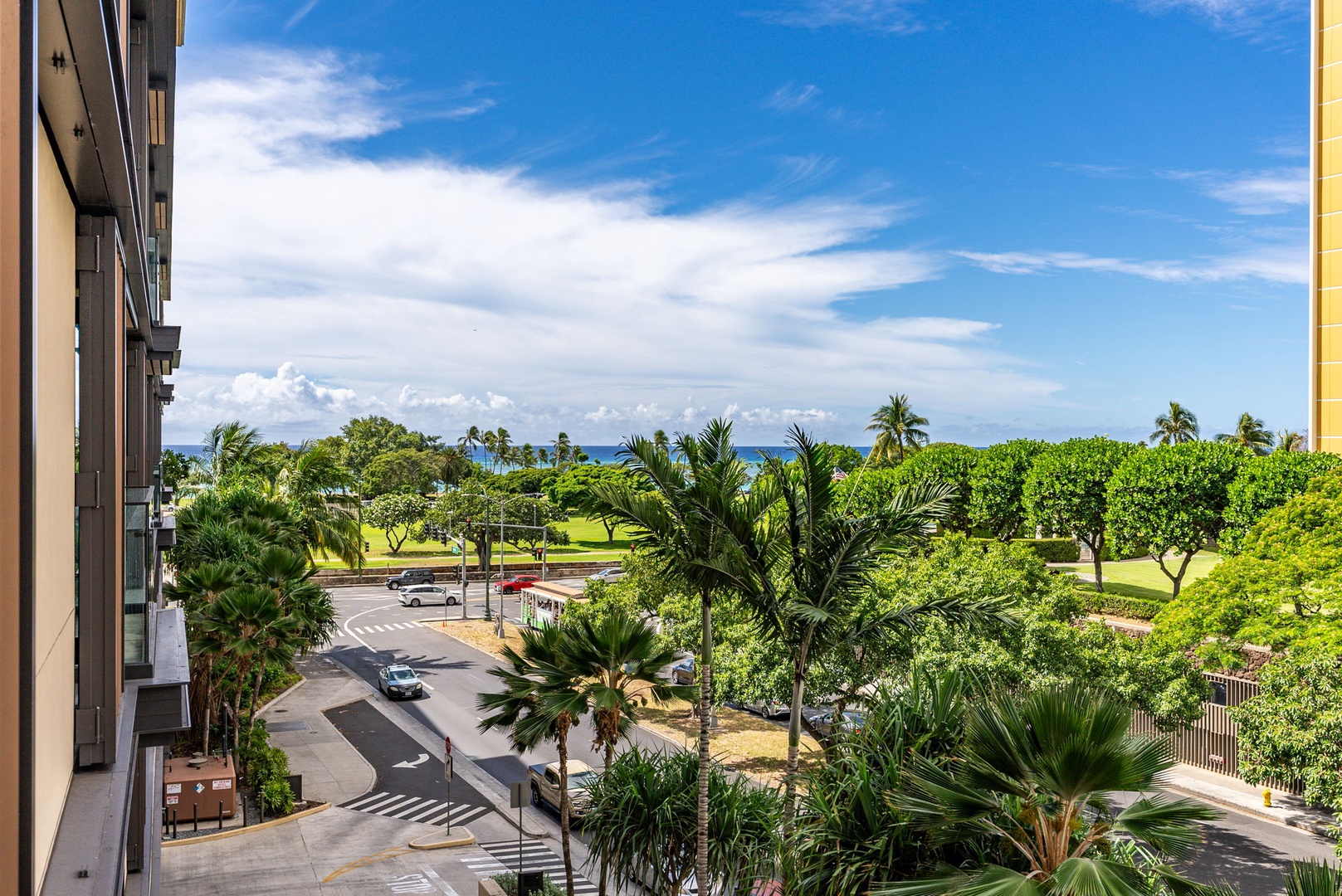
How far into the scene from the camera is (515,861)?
22016mm

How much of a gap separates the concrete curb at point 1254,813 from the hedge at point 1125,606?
51.7 ft

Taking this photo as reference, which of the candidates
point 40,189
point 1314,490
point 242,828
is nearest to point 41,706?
point 40,189

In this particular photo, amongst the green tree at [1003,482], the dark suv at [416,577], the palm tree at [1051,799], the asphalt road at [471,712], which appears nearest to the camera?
the palm tree at [1051,799]

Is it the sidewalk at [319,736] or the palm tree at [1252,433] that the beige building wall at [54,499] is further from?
the palm tree at [1252,433]

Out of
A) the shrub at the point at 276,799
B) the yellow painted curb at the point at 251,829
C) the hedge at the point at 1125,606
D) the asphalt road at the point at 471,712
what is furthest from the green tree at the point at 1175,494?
the shrub at the point at 276,799

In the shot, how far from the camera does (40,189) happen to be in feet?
16.6

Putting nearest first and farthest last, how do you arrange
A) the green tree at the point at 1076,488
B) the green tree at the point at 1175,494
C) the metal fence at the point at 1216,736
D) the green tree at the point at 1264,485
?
the metal fence at the point at 1216,736
the green tree at the point at 1264,485
the green tree at the point at 1175,494
the green tree at the point at 1076,488

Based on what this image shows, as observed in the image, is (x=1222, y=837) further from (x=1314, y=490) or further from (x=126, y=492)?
(x=126, y=492)

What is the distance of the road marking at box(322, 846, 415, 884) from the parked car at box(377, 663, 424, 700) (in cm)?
1485

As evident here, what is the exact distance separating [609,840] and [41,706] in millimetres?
10349

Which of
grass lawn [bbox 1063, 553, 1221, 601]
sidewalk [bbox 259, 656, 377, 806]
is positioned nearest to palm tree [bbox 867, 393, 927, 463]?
grass lawn [bbox 1063, 553, 1221, 601]

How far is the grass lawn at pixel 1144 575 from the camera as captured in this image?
→ 48562mm

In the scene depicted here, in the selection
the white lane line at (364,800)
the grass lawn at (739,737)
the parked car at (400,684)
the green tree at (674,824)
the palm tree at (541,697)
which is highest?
the palm tree at (541,697)

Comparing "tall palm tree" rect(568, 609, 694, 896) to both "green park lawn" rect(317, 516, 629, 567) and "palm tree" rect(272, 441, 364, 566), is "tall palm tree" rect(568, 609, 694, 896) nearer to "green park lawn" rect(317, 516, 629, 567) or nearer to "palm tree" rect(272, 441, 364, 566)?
"palm tree" rect(272, 441, 364, 566)
